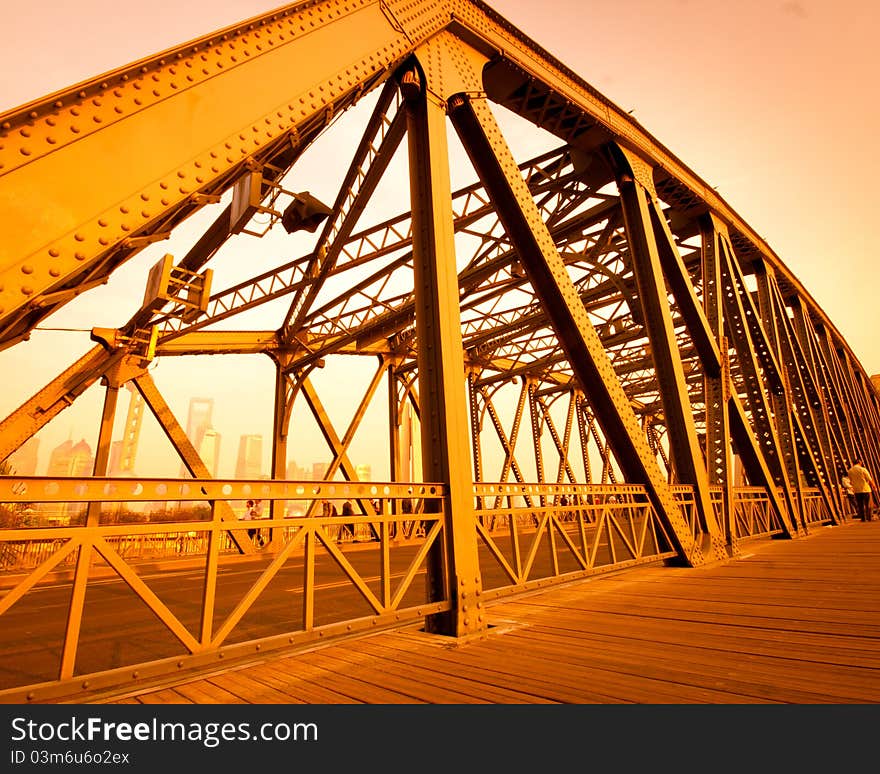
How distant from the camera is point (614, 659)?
301 cm

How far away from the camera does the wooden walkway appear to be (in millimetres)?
2445

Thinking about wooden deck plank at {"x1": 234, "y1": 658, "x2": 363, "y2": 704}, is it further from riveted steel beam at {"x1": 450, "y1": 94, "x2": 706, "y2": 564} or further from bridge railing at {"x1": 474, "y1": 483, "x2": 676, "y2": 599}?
riveted steel beam at {"x1": 450, "y1": 94, "x2": 706, "y2": 564}

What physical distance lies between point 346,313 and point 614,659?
13.3 m

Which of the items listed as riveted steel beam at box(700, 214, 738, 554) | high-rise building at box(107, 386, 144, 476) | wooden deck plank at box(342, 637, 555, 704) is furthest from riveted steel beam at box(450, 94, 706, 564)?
high-rise building at box(107, 386, 144, 476)

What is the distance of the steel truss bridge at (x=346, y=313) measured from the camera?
8.77ft

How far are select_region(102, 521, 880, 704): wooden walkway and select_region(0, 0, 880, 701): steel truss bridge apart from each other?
0.90 feet

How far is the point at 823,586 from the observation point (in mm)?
5156

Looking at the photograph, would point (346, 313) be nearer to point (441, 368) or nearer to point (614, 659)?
point (441, 368)

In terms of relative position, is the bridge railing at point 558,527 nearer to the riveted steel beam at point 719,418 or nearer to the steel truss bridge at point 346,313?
the steel truss bridge at point 346,313

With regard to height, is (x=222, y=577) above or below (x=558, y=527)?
below

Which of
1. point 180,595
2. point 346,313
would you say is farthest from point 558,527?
point 346,313

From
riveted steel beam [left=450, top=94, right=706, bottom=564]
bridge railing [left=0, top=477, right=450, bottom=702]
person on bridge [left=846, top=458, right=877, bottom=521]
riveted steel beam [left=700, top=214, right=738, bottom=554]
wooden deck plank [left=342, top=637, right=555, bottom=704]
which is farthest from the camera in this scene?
person on bridge [left=846, top=458, right=877, bottom=521]
